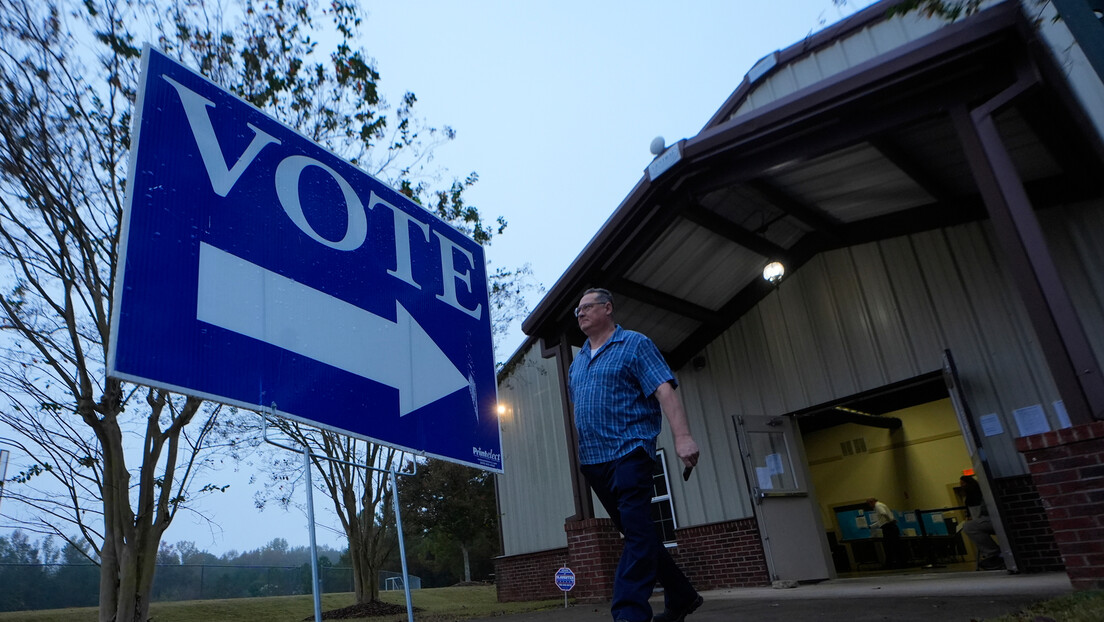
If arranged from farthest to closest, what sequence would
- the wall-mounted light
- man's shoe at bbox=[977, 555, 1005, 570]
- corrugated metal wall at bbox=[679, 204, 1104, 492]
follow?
the wall-mounted light
man's shoe at bbox=[977, 555, 1005, 570]
corrugated metal wall at bbox=[679, 204, 1104, 492]

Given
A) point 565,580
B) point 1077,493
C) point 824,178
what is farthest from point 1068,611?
point 824,178

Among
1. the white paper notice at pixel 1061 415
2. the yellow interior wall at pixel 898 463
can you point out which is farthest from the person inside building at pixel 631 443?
the yellow interior wall at pixel 898 463

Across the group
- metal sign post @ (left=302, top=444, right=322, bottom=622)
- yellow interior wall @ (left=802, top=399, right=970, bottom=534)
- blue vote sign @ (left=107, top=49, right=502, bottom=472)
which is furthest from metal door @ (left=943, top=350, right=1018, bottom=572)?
metal sign post @ (left=302, top=444, right=322, bottom=622)

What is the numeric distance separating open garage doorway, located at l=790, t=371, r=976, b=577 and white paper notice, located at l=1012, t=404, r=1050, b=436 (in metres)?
4.13

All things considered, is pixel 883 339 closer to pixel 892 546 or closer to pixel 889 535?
pixel 889 535

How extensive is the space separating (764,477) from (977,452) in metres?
2.57

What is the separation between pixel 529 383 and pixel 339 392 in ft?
34.8

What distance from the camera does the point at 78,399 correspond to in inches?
293

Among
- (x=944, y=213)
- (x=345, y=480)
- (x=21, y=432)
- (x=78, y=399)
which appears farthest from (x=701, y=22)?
(x=345, y=480)

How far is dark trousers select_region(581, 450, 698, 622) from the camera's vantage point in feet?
7.86

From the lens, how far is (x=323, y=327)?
2561 millimetres

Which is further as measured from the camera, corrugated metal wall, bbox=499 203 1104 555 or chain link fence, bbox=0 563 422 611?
chain link fence, bbox=0 563 422 611

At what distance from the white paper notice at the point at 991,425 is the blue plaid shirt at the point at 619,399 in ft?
21.3

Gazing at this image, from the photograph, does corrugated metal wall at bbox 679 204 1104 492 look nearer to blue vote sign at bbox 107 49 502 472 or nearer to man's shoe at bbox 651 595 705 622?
man's shoe at bbox 651 595 705 622
